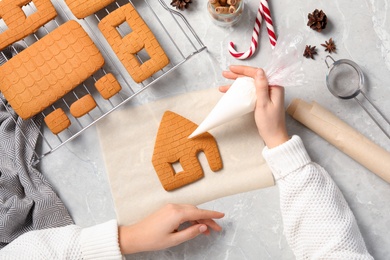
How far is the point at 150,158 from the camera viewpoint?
1235mm

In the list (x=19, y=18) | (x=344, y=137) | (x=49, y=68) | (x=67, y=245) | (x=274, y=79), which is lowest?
(x=344, y=137)

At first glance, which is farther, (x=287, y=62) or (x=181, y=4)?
(x=181, y=4)

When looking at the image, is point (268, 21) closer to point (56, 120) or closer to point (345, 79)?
point (345, 79)

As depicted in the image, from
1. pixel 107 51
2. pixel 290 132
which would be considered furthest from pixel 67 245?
pixel 290 132

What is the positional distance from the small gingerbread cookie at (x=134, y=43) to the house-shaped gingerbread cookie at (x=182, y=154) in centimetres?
15

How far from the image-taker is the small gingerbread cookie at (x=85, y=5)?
46.4 inches

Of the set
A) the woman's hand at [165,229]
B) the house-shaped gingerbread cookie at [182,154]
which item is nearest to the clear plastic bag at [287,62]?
the house-shaped gingerbread cookie at [182,154]

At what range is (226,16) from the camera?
1184 mm

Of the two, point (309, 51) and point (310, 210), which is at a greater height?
point (309, 51)

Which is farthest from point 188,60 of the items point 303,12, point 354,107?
point 354,107

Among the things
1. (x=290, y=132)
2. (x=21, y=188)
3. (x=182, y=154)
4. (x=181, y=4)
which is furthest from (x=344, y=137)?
(x=21, y=188)

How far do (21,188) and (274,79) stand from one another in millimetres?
689

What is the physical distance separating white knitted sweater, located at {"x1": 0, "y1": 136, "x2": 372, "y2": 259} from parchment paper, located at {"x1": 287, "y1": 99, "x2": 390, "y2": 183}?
70 millimetres

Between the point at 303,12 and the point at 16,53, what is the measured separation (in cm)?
73
